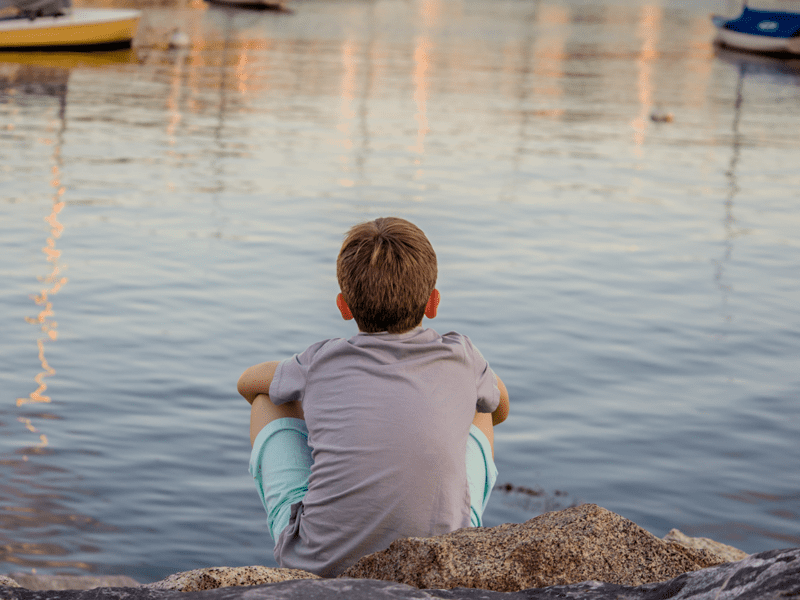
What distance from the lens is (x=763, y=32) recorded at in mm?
47281

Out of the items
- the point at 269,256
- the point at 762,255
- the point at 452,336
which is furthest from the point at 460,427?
the point at 762,255

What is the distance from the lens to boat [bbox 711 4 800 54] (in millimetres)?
45469

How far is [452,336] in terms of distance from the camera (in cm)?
308

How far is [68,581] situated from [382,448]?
2.02 meters

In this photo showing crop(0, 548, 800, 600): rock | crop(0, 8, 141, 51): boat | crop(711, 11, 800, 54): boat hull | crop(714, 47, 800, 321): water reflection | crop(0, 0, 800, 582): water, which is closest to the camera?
crop(0, 548, 800, 600): rock

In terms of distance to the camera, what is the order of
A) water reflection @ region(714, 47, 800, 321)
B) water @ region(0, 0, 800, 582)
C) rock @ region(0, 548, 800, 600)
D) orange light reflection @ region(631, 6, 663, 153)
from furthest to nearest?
1. orange light reflection @ region(631, 6, 663, 153)
2. water reflection @ region(714, 47, 800, 321)
3. water @ region(0, 0, 800, 582)
4. rock @ region(0, 548, 800, 600)

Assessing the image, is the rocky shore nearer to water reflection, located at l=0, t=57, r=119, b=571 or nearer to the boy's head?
the boy's head

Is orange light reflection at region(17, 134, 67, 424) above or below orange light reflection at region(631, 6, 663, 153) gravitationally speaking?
below

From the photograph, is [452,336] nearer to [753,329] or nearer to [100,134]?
[753,329]

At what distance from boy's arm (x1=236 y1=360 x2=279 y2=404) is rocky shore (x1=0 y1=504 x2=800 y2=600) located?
673mm

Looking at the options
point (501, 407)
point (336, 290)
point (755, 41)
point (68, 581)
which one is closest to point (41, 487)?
point (68, 581)

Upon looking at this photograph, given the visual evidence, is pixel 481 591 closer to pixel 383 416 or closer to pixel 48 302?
pixel 383 416

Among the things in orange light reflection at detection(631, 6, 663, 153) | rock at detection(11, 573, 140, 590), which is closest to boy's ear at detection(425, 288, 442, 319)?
rock at detection(11, 573, 140, 590)

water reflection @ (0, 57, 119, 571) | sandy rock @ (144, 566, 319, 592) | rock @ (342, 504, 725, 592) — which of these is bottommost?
water reflection @ (0, 57, 119, 571)
